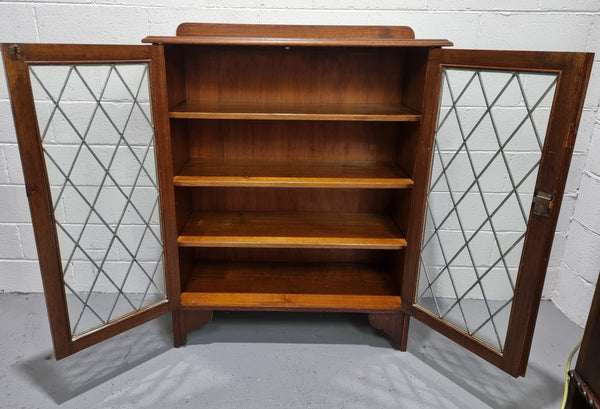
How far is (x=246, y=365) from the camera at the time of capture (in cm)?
168

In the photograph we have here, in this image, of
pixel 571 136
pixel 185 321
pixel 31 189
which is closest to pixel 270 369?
pixel 185 321

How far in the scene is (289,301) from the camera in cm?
175

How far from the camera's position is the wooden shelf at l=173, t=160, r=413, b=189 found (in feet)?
5.16

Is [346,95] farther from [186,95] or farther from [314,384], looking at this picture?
[314,384]

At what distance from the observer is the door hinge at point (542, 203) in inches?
48.6

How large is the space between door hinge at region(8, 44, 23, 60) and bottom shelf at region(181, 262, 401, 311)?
987mm

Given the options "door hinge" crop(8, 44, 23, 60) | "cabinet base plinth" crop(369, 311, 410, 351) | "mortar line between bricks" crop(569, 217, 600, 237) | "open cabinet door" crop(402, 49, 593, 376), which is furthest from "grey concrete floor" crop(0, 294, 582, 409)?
"door hinge" crop(8, 44, 23, 60)

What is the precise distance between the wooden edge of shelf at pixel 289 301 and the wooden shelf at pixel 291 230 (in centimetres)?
24

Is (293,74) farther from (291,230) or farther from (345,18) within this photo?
(291,230)

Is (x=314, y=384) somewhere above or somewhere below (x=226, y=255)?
below

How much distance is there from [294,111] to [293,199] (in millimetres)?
472

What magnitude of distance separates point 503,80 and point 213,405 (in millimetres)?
1686

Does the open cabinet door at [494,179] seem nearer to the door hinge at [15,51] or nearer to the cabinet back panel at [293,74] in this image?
the cabinet back panel at [293,74]

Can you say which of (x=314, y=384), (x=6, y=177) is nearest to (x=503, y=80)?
(x=314, y=384)
